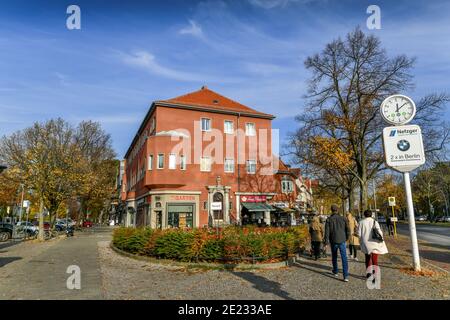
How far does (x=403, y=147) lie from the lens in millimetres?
10594

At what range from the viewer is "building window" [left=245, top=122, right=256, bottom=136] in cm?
→ 3644

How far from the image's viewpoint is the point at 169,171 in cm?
3170

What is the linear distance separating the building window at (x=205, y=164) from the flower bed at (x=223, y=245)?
62.5 ft

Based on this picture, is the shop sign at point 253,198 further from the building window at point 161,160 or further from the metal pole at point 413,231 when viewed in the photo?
the metal pole at point 413,231

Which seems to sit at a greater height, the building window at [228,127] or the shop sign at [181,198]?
the building window at [228,127]

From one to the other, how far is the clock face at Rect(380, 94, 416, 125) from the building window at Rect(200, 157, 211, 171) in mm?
23384

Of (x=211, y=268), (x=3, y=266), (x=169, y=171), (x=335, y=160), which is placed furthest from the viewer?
(x=169, y=171)

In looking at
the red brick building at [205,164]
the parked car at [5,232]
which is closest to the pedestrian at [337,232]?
the red brick building at [205,164]

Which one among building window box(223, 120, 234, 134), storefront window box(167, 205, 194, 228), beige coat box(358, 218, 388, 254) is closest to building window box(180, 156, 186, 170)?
storefront window box(167, 205, 194, 228)

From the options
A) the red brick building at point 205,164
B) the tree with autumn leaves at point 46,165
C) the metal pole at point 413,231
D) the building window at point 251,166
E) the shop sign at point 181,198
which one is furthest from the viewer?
the building window at point 251,166

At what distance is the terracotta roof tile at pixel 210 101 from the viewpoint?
34.8 metres
